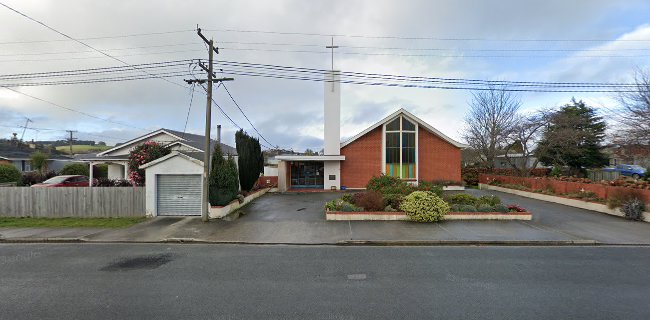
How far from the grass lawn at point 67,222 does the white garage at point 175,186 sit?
0.99m

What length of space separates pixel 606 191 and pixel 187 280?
64.8ft

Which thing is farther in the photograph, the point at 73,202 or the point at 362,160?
the point at 362,160

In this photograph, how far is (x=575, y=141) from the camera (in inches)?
1118

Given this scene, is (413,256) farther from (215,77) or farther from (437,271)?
(215,77)

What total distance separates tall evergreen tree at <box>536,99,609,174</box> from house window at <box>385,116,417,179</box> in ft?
38.6

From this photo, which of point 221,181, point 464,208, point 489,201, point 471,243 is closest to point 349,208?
point 464,208

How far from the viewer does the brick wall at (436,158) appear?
27.6m

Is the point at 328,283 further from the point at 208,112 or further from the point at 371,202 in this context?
the point at 208,112

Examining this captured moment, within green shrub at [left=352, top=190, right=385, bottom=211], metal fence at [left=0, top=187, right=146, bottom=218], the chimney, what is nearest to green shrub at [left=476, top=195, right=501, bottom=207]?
green shrub at [left=352, top=190, right=385, bottom=211]

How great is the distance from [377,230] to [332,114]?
1582cm

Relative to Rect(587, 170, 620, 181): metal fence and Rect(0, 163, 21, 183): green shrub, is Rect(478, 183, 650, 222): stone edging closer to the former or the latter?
Rect(587, 170, 620, 181): metal fence

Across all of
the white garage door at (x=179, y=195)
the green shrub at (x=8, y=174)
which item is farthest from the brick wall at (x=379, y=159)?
the green shrub at (x=8, y=174)

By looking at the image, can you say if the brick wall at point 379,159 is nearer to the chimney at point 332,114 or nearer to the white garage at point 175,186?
the chimney at point 332,114

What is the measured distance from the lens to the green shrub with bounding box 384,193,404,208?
549 inches
